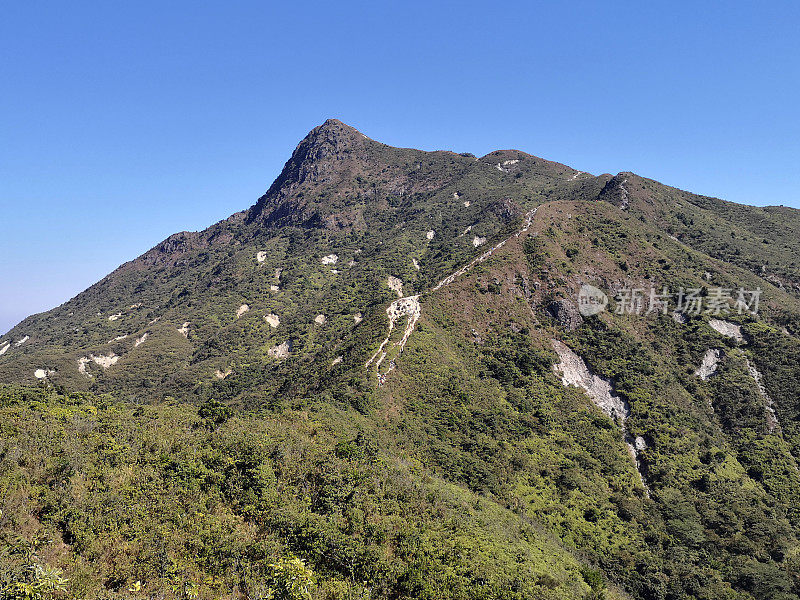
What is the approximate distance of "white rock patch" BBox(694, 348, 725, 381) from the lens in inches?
3457

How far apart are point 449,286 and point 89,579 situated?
82.8 meters

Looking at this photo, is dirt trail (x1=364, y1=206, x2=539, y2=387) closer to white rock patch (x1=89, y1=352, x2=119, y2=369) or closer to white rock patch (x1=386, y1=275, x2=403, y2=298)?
white rock patch (x1=386, y1=275, x2=403, y2=298)

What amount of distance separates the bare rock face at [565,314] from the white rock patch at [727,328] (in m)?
32.4

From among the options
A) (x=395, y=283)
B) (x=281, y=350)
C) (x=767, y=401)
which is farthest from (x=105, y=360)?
(x=767, y=401)

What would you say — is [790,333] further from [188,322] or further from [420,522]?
[188,322]

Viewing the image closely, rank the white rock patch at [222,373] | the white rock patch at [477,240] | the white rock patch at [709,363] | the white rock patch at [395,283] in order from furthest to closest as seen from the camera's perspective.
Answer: the white rock patch at [477,240] → the white rock patch at [395,283] → the white rock patch at [222,373] → the white rock patch at [709,363]

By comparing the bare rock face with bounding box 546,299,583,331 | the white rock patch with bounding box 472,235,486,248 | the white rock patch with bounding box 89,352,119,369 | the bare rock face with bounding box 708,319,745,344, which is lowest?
the bare rock face with bounding box 708,319,745,344

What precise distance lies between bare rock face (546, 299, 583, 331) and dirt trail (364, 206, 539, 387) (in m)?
21.8

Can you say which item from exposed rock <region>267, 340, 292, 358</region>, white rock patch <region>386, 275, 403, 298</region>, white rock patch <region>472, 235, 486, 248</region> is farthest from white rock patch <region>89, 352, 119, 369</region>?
white rock patch <region>472, 235, 486, 248</region>

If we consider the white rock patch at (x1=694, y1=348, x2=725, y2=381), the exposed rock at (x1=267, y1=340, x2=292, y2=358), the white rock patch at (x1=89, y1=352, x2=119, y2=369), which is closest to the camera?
the white rock patch at (x1=694, y1=348, x2=725, y2=381)

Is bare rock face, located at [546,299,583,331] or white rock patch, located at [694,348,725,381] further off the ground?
bare rock face, located at [546,299,583,331]

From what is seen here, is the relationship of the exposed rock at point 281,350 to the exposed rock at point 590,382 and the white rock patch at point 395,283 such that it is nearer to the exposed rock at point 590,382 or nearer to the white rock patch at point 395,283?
the white rock patch at point 395,283

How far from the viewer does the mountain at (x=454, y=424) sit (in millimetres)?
25703

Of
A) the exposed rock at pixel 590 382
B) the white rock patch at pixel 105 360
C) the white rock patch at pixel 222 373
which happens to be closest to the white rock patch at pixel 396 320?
the exposed rock at pixel 590 382
